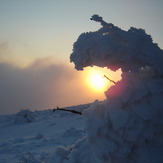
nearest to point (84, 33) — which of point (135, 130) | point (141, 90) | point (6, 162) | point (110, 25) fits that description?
point (110, 25)

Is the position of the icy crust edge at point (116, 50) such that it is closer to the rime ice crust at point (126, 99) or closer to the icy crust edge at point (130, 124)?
the rime ice crust at point (126, 99)

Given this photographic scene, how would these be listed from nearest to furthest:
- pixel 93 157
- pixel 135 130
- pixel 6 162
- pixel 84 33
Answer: pixel 135 130, pixel 84 33, pixel 93 157, pixel 6 162

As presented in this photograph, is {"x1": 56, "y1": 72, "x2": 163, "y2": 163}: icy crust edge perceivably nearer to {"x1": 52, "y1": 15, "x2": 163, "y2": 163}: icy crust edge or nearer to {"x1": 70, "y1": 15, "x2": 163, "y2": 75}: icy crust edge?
{"x1": 52, "y1": 15, "x2": 163, "y2": 163}: icy crust edge

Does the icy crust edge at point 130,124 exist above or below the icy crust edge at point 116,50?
below

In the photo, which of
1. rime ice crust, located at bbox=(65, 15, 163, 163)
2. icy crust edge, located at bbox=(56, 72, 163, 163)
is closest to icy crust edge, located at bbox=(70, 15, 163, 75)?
rime ice crust, located at bbox=(65, 15, 163, 163)

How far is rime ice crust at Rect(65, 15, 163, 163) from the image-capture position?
311 centimetres

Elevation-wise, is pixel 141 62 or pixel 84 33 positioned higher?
pixel 84 33

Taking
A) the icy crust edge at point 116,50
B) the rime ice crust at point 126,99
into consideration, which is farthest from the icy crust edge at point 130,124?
the icy crust edge at point 116,50

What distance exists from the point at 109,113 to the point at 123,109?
0.17m

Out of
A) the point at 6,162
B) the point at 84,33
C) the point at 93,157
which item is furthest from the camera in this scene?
the point at 6,162

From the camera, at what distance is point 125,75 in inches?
135

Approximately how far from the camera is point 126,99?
314cm

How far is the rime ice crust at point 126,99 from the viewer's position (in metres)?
3.11

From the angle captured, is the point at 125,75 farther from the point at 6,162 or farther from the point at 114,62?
the point at 6,162
